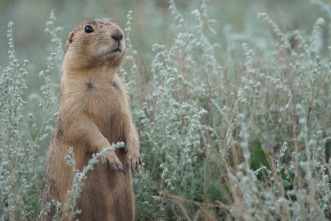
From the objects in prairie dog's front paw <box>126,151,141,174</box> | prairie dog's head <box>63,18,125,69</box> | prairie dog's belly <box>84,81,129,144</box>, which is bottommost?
prairie dog's front paw <box>126,151,141,174</box>

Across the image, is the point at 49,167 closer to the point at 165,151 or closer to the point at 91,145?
the point at 91,145

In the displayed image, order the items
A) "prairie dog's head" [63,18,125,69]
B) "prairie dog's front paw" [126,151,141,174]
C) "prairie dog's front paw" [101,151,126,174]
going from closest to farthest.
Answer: "prairie dog's front paw" [101,151,126,174], "prairie dog's head" [63,18,125,69], "prairie dog's front paw" [126,151,141,174]

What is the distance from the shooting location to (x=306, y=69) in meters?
5.16

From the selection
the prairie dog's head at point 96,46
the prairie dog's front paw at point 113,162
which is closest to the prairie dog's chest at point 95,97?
the prairie dog's head at point 96,46

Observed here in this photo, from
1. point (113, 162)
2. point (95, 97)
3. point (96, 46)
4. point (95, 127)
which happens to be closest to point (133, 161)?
point (113, 162)

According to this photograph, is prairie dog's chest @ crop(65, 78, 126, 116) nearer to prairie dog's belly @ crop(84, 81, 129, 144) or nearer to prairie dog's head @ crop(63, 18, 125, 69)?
prairie dog's belly @ crop(84, 81, 129, 144)

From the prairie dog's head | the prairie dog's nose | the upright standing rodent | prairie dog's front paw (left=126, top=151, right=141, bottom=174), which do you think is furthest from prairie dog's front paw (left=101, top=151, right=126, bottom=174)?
the prairie dog's nose

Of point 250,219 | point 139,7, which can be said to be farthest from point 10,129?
point 139,7

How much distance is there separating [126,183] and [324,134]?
1.93 metres

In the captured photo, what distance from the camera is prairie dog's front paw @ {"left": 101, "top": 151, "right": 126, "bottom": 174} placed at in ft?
13.0

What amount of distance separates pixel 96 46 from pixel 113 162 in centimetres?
89

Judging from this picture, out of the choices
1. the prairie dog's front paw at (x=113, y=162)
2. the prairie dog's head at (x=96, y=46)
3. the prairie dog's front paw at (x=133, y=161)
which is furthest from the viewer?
the prairie dog's front paw at (x=133, y=161)

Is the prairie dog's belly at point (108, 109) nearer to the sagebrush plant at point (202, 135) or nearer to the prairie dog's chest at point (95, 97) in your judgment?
the prairie dog's chest at point (95, 97)

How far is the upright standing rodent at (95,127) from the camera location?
4.02m
